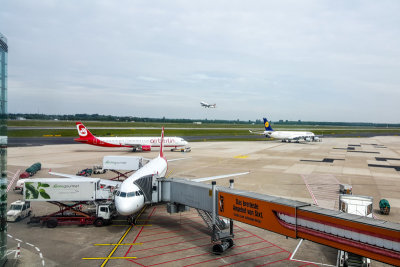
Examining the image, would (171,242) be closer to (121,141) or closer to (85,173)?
(85,173)

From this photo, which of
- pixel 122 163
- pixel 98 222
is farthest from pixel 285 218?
pixel 122 163

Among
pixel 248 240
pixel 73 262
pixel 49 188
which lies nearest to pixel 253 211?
pixel 248 240

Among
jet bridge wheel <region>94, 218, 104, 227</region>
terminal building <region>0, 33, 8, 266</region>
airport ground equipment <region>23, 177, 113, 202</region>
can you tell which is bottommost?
jet bridge wheel <region>94, 218, 104, 227</region>

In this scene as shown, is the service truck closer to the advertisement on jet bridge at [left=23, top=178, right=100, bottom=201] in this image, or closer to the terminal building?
the advertisement on jet bridge at [left=23, top=178, right=100, bottom=201]

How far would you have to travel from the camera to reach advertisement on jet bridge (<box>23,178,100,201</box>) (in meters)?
23.4

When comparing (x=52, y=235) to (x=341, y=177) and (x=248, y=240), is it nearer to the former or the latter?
(x=248, y=240)

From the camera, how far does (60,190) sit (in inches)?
936

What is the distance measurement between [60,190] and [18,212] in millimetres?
5292

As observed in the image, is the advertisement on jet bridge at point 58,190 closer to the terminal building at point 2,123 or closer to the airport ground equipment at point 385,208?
the terminal building at point 2,123

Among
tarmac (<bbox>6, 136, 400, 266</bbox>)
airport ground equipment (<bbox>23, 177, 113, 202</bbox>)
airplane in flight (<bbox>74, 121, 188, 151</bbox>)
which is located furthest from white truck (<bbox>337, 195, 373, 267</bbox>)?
airplane in flight (<bbox>74, 121, 188, 151</bbox>)

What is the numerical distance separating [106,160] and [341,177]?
3554 centimetres

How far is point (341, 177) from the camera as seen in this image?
44438mm

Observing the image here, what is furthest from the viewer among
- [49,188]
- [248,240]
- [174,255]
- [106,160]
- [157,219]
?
[106,160]

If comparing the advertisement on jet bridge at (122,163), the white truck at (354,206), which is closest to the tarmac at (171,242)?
the white truck at (354,206)
